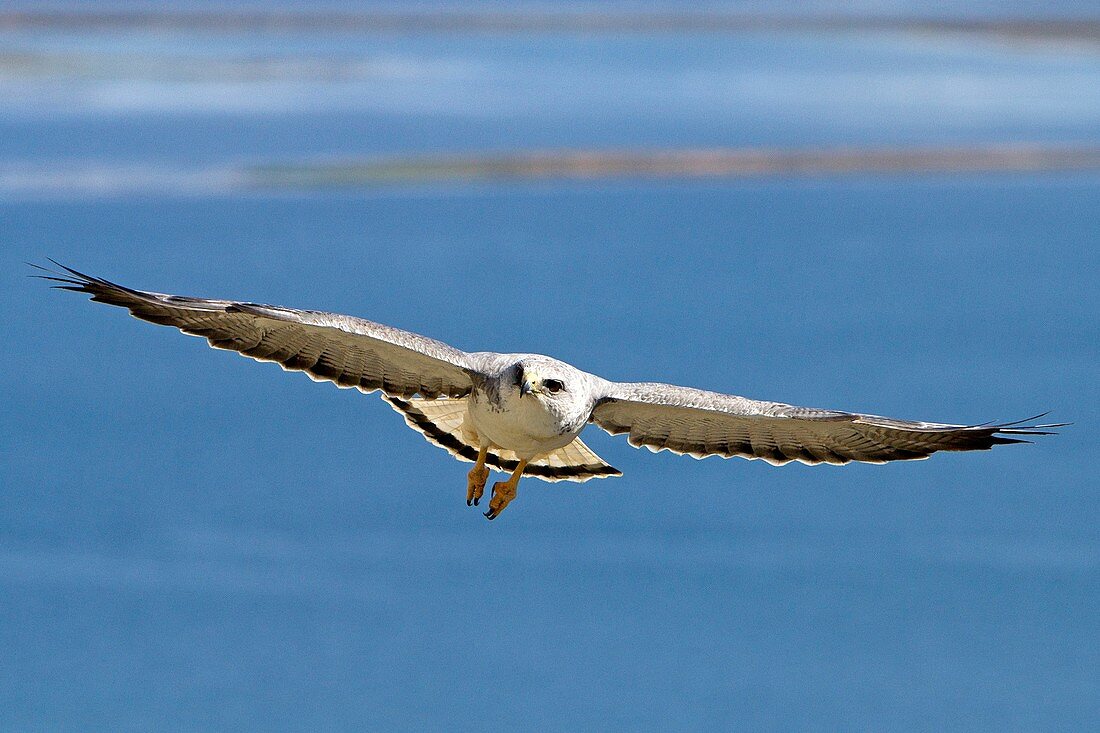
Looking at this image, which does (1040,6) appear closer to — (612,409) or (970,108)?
(970,108)

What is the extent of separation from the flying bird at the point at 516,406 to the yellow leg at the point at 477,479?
0.01 m

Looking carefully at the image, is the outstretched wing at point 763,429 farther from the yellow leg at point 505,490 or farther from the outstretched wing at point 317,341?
the outstretched wing at point 317,341

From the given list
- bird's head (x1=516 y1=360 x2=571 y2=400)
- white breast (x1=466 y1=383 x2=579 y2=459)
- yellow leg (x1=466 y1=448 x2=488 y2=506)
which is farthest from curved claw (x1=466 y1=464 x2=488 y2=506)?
bird's head (x1=516 y1=360 x2=571 y2=400)

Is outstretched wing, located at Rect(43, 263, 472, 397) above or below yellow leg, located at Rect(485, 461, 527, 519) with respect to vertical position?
above

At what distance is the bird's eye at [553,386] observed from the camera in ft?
39.0

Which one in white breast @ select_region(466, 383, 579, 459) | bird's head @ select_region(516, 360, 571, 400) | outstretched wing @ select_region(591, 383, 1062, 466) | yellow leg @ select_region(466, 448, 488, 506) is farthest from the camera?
yellow leg @ select_region(466, 448, 488, 506)

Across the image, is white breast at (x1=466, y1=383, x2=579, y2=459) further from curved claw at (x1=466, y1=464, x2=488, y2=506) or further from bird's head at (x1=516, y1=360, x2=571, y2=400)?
curved claw at (x1=466, y1=464, x2=488, y2=506)

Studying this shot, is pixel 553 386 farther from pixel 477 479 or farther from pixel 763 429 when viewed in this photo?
pixel 763 429

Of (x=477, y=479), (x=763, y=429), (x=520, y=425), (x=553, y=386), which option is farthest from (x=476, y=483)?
(x=763, y=429)

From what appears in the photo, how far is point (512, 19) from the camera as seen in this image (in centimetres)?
6456

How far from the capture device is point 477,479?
13.0 m

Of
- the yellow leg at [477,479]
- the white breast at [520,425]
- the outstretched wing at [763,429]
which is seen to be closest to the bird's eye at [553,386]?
the white breast at [520,425]

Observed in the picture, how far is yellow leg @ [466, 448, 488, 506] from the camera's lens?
1299 cm

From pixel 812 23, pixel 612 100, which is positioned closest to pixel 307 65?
pixel 612 100
